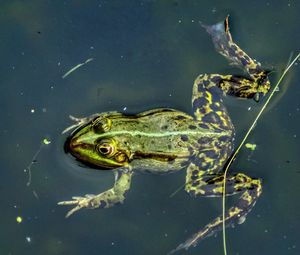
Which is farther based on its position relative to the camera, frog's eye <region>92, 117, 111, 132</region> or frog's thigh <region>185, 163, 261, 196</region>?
frog's thigh <region>185, 163, 261, 196</region>

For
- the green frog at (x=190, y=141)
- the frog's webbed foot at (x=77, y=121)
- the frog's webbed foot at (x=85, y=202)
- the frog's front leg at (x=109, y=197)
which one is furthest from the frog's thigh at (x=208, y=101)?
the frog's webbed foot at (x=85, y=202)

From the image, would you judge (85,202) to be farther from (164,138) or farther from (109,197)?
(164,138)

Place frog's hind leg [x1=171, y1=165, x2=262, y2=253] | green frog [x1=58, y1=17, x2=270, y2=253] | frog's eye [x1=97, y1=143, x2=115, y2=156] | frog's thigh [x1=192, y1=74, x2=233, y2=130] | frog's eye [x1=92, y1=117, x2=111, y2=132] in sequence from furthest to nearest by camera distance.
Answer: frog's thigh [x1=192, y1=74, x2=233, y2=130] → frog's hind leg [x1=171, y1=165, x2=262, y2=253] → green frog [x1=58, y1=17, x2=270, y2=253] → frog's eye [x1=92, y1=117, x2=111, y2=132] → frog's eye [x1=97, y1=143, x2=115, y2=156]

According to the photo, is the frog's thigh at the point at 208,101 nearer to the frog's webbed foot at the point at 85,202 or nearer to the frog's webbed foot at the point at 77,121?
the frog's webbed foot at the point at 77,121

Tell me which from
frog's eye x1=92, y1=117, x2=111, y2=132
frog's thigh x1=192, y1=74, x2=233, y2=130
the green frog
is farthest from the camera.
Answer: frog's thigh x1=192, y1=74, x2=233, y2=130

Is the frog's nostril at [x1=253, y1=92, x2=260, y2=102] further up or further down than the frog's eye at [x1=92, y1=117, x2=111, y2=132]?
further down

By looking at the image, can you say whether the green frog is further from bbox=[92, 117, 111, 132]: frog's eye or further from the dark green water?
the dark green water

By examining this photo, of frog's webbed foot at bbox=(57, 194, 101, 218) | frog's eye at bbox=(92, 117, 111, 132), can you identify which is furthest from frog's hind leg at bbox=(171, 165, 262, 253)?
frog's eye at bbox=(92, 117, 111, 132)

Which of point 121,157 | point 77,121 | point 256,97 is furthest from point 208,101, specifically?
point 77,121
